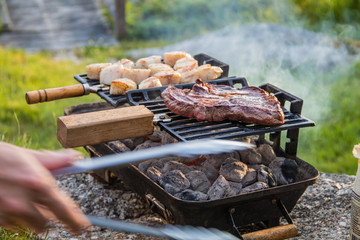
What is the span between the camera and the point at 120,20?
1181 cm

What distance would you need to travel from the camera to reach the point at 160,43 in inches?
Answer: 462

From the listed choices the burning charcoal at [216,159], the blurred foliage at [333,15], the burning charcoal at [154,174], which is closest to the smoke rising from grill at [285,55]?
the blurred foliage at [333,15]

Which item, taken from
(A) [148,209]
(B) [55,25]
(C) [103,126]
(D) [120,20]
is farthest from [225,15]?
(C) [103,126]

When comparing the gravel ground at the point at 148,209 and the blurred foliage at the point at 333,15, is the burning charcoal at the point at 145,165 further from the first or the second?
the blurred foliage at the point at 333,15

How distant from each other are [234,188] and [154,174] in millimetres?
552

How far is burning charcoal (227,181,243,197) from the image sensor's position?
3032 millimetres

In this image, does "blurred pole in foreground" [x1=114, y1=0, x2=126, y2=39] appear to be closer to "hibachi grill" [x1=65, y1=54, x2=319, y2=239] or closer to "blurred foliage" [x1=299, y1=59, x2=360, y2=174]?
"blurred foliage" [x1=299, y1=59, x2=360, y2=174]

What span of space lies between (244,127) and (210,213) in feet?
1.92

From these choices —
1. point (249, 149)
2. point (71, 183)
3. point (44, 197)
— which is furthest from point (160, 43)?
point (44, 197)

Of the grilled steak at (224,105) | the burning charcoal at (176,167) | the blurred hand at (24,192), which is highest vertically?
the blurred hand at (24,192)

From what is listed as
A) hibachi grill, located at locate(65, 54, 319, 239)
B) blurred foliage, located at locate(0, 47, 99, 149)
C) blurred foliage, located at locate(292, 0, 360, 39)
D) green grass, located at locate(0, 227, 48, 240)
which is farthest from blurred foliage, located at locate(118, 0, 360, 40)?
green grass, located at locate(0, 227, 48, 240)

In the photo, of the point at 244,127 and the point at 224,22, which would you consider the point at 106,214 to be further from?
the point at 224,22

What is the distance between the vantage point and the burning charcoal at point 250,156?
3.40 metres

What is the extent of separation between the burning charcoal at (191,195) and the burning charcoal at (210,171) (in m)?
0.30
